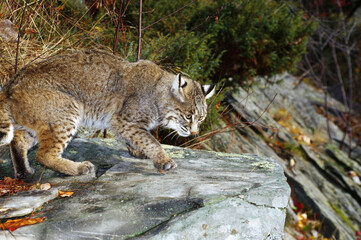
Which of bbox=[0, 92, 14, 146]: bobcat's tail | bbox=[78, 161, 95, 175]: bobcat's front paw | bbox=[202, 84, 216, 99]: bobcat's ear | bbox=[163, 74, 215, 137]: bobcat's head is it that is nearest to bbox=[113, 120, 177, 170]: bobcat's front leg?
bbox=[163, 74, 215, 137]: bobcat's head

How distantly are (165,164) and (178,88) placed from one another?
99 cm

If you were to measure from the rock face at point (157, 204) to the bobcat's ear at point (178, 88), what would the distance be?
35.9 inches

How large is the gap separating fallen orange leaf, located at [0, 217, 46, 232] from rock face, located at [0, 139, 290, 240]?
0.15 ft

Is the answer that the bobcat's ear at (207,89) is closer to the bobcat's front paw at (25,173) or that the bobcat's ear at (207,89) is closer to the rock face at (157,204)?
the rock face at (157,204)

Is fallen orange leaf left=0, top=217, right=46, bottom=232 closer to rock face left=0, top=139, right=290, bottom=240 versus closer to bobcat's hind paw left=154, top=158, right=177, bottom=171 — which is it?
rock face left=0, top=139, right=290, bottom=240

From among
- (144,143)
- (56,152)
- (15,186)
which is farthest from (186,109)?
(15,186)

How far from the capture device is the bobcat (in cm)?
388

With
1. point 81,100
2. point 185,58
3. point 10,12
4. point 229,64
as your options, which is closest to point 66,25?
point 10,12

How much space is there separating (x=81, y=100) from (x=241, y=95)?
5.25m

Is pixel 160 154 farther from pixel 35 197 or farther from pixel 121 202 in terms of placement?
pixel 35 197

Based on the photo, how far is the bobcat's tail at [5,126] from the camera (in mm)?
3617

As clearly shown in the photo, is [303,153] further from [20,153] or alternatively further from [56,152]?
[20,153]

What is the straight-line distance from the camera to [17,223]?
2758 mm

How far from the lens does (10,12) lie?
5.82 m
